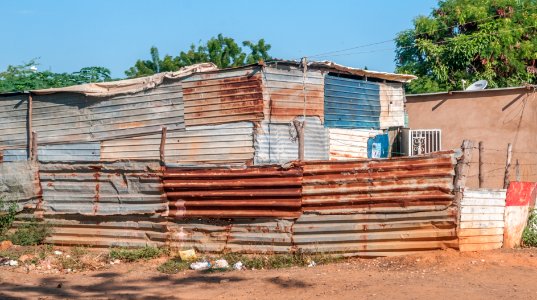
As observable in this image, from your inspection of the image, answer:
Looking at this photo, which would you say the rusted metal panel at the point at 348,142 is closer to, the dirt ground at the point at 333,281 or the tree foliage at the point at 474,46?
the dirt ground at the point at 333,281

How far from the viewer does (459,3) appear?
26.7 meters

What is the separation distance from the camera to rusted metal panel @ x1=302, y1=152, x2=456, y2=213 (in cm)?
1038

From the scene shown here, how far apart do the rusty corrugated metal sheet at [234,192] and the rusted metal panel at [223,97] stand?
2505mm

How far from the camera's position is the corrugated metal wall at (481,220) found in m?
10.5

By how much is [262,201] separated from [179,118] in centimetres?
390

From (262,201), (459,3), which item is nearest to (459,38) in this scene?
(459,3)

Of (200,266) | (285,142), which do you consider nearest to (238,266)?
(200,266)

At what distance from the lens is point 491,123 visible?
1825 centimetres

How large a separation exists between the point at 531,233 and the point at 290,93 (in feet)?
17.2

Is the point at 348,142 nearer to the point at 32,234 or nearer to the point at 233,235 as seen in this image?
the point at 233,235

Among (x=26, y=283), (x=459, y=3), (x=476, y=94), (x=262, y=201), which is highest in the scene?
(x=459, y=3)

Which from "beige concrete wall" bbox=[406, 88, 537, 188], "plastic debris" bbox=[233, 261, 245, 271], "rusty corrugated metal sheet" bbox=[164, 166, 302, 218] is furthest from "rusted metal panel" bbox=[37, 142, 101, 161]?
"beige concrete wall" bbox=[406, 88, 537, 188]

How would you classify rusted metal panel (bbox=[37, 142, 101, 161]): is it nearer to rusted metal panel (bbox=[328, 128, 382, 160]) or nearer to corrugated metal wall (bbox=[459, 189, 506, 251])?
rusted metal panel (bbox=[328, 128, 382, 160])

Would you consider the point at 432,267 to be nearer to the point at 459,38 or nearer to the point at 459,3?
the point at 459,38
